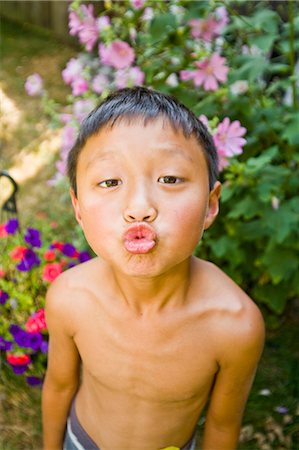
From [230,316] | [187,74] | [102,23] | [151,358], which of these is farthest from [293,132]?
[151,358]

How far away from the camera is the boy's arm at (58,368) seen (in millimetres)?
1411

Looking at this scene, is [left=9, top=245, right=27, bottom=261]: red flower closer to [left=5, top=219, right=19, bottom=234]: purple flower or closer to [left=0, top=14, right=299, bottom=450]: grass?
[left=5, top=219, right=19, bottom=234]: purple flower

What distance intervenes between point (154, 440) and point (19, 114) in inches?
125

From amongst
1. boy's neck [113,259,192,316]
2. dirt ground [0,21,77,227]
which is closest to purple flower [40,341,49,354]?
boy's neck [113,259,192,316]

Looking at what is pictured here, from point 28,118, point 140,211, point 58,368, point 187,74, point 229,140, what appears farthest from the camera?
point 28,118

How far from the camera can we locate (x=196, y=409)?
1.46m

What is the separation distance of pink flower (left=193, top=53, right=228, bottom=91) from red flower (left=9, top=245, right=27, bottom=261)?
0.77m

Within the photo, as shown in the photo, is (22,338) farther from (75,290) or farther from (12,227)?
(75,290)

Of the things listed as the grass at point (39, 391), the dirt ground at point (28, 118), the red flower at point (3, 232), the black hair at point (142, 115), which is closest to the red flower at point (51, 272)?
the red flower at point (3, 232)

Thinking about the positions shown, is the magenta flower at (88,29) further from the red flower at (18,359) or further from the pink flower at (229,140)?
the red flower at (18,359)

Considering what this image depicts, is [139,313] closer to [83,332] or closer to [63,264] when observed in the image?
[83,332]

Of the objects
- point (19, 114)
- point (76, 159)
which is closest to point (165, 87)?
point (76, 159)

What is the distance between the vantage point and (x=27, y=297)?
6.72ft

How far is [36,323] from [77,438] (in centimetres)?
51
